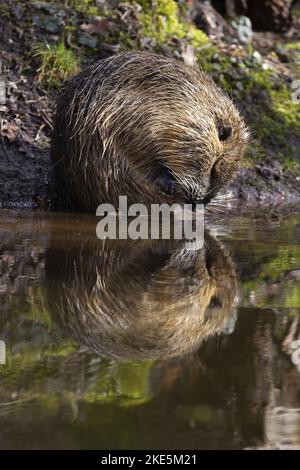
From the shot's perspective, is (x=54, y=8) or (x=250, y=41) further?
(x=250, y=41)

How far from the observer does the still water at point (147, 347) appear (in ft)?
7.14

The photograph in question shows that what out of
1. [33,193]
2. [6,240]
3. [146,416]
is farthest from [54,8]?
[146,416]

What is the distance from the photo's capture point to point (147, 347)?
2814mm

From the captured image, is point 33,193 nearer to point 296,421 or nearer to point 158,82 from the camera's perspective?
point 158,82

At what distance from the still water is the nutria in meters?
1.05

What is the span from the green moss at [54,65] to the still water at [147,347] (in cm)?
269

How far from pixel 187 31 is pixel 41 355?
5936 millimetres

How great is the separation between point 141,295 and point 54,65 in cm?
403

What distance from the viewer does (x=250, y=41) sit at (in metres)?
8.65

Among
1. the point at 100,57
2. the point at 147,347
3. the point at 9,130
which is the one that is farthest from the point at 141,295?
the point at 100,57

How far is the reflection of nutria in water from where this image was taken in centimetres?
290

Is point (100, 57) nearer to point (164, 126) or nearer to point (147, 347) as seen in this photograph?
point (164, 126)

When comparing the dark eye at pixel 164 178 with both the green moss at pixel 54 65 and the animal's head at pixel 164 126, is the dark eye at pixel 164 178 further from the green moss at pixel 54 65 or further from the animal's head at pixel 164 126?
the green moss at pixel 54 65
